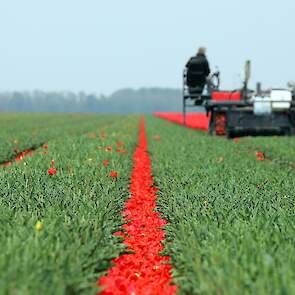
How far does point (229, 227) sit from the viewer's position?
483cm

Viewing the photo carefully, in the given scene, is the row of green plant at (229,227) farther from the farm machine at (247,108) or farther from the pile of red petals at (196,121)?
the pile of red petals at (196,121)

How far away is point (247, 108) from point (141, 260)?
16407 millimetres

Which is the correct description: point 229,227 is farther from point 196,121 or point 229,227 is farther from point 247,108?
point 196,121

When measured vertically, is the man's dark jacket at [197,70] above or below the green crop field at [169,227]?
above

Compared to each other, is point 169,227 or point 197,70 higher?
point 197,70

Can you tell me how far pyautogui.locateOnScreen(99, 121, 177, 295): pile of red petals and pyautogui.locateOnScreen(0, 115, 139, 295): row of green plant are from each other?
5.9 inches

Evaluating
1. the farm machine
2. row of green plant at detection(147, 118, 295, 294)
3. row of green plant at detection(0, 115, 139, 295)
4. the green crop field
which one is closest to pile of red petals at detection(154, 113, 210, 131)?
the farm machine

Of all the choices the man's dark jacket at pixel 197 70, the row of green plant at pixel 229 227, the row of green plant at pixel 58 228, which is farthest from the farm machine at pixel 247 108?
the row of green plant at pixel 58 228

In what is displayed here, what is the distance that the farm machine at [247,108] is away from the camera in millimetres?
20453

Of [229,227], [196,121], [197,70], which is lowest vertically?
[196,121]

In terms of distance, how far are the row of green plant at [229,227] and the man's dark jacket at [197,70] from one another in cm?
1084

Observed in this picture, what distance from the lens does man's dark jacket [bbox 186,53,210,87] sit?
20234 mm

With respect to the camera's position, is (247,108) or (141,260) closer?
(141,260)

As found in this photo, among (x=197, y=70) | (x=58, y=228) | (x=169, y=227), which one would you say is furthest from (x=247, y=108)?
(x=58, y=228)
